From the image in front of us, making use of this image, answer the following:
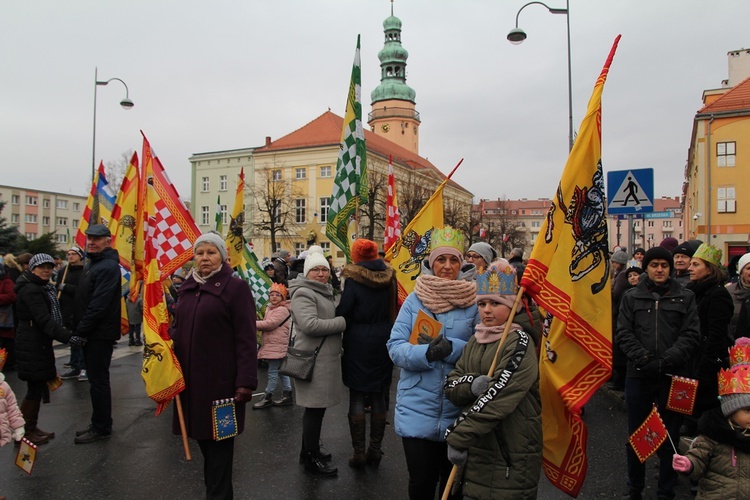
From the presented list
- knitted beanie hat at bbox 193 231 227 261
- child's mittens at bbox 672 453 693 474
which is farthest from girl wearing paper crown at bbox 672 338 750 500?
knitted beanie hat at bbox 193 231 227 261

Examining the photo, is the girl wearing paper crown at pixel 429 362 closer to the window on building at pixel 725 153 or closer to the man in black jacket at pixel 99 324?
the man in black jacket at pixel 99 324

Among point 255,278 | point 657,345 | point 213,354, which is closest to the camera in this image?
point 213,354

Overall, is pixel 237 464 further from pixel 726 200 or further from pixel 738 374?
pixel 726 200

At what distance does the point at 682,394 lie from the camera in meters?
4.25

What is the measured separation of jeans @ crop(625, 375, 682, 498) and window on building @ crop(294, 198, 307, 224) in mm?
56332

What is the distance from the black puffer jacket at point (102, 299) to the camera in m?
5.85

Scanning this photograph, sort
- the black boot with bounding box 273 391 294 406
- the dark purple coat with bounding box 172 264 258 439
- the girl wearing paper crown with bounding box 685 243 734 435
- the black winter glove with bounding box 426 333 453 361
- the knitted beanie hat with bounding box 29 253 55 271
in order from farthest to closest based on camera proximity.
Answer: the black boot with bounding box 273 391 294 406
the knitted beanie hat with bounding box 29 253 55 271
the girl wearing paper crown with bounding box 685 243 734 435
the dark purple coat with bounding box 172 264 258 439
the black winter glove with bounding box 426 333 453 361

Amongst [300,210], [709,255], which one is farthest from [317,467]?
[300,210]

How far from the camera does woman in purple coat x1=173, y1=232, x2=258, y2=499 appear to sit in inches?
152

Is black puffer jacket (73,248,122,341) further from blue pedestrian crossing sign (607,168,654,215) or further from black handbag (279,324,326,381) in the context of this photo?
blue pedestrian crossing sign (607,168,654,215)

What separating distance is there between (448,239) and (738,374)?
1.92 meters

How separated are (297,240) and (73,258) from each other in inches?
1988

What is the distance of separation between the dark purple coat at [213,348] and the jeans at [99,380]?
2486 mm

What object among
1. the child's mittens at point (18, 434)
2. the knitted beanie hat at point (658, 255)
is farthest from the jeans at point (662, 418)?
the child's mittens at point (18, 434)
